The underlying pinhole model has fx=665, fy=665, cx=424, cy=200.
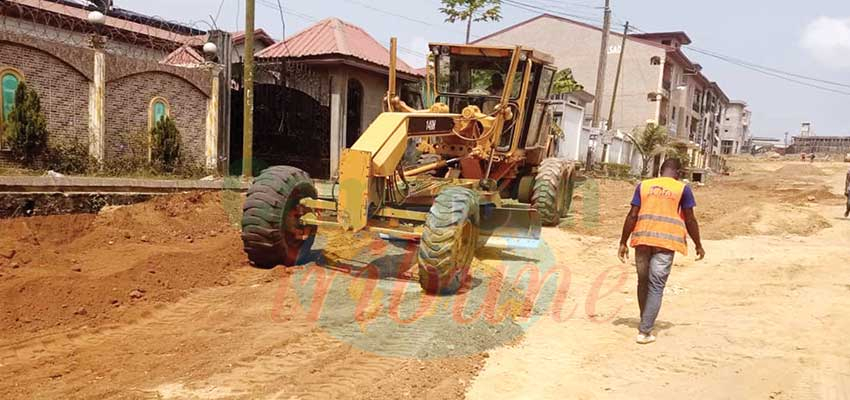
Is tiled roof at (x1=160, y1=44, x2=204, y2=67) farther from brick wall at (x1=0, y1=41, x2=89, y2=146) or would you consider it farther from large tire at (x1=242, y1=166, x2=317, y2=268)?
large tire at (x1=242, y1=166, x2=317, y2=268)

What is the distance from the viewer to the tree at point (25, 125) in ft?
35.9

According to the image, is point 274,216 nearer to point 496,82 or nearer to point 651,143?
point 496,82

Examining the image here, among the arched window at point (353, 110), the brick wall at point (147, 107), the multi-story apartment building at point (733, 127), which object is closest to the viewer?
the brick wall at point (147, 107)

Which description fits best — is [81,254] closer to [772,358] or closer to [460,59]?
[460,59]

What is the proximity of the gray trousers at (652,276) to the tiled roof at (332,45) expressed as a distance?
12.8 m

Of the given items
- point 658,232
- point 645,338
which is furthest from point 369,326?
point 658,232

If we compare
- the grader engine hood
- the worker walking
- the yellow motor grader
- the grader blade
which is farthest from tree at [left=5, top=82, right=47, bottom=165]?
the worker walking

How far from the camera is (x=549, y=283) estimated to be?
7594 millimetres

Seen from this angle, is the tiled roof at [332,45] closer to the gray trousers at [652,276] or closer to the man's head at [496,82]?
the man's head at [496,82]

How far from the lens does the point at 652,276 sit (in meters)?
5.43

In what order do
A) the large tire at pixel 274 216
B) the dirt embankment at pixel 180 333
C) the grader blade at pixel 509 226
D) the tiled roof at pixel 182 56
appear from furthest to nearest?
the tiled roof at pixel 182 56 → the grader blade at pixel 509 226 → the large tire at pixel 274 216 → the dirt embankment at pixel 180 333

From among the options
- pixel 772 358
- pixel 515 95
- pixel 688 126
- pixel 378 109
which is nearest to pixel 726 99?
pixel 688 126

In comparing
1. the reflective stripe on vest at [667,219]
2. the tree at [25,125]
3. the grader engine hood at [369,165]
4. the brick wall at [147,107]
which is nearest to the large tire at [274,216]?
the grader engine hood at [369,165]

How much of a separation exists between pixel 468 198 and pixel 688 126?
157 ft
